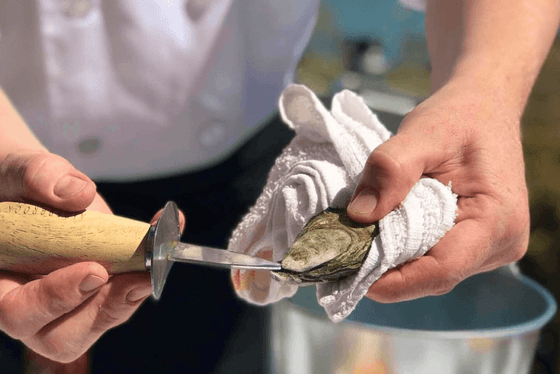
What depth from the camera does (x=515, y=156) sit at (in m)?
0.63

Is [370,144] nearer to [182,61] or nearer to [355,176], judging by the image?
[355,176]

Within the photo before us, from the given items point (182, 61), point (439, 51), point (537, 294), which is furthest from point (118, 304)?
point (537, 294)

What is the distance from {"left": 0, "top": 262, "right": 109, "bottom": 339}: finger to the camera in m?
0.51

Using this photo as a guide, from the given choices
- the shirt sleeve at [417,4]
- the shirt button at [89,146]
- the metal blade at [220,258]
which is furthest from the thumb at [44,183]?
the shirt sleeve at [417,4]

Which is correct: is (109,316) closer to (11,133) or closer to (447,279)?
(11,133)

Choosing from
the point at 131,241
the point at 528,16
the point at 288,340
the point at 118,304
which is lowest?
the point at 288,340

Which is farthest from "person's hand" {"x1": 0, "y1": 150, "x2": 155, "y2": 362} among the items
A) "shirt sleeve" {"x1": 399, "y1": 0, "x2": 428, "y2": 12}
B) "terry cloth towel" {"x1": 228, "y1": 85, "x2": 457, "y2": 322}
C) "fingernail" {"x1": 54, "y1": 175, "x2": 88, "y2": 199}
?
"shirt sleeve" {"x1": 399, "y1": 0, "x2": 428, "y2": 12}

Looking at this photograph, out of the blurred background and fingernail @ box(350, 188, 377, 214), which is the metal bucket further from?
the blurred background

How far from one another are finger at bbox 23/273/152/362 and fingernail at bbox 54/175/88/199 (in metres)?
→ 0.10

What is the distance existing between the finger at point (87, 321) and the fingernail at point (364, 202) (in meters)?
0.23

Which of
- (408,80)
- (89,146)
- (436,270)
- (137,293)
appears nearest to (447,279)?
(436,270)

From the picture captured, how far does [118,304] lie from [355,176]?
28 cm

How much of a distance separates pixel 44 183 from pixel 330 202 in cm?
27

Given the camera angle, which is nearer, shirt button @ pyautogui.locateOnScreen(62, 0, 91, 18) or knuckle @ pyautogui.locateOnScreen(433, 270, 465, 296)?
knuckle @ pyautogui.locateOnScreen(433, 270, 465, 296)
